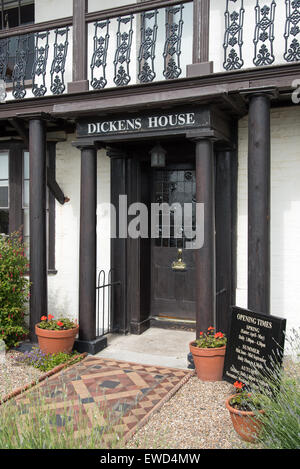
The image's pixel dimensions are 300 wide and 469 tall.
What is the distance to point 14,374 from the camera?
5.52m

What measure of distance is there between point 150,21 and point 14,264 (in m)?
4.27

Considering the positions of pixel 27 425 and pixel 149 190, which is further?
pixel 149 190

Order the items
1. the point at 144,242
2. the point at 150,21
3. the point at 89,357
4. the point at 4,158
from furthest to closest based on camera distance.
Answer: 1. the point at 4,158
2. the point at 144,242
3. the point at 150,21
4. the point at 89,357

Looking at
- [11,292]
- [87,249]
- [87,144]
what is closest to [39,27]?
[87,144]

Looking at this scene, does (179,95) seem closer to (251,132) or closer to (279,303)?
(251,132)

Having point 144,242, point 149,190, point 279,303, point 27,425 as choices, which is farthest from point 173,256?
point 27,425

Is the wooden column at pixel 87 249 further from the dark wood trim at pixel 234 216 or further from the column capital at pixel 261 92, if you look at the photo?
the column capital at pixel 261 92

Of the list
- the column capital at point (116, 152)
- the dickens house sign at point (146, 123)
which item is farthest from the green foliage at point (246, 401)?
the column capital at point (116, 152)

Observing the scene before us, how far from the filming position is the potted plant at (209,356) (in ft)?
16.7

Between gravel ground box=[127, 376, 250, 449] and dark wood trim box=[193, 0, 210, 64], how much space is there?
383cm

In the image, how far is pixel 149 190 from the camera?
7492 mm

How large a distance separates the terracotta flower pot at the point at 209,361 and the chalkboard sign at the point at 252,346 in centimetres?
42

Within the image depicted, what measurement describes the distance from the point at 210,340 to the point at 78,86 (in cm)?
366

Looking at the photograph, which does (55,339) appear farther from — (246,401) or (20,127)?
(20,127)
